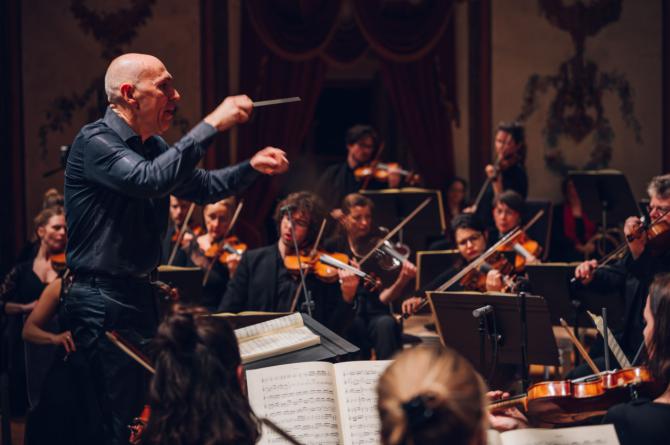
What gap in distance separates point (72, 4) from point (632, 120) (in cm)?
480

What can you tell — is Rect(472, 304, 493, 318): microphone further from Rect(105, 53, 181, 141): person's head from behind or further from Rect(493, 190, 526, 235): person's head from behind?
Rect(493, 190, 526, 235): person's head from behind

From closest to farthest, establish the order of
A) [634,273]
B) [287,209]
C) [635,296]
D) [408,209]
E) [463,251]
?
[635,296], [634,273], [287,209], [463,251], [408,209]

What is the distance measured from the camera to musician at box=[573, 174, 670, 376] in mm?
3938

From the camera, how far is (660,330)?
2301 mm

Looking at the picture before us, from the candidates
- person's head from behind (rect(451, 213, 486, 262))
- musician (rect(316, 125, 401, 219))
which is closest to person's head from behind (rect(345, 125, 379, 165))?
musician (rect(316, 125, 401, 219))

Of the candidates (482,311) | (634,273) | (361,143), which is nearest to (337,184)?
(361,143)

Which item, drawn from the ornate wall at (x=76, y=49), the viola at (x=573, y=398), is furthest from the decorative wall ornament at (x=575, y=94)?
the viola at (x=573, y=398)

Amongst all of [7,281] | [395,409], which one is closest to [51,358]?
[7,281]

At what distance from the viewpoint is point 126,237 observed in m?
2.54

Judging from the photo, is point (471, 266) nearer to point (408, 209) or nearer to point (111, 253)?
point (408, 209)

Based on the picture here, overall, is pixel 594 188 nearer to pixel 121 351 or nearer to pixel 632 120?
pixel 632 120

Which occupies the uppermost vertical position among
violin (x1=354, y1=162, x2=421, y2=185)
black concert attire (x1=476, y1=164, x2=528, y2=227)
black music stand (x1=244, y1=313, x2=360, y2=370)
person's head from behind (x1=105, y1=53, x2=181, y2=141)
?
person's head from behind (x1=105, y1=53, x2=181, y2=141)

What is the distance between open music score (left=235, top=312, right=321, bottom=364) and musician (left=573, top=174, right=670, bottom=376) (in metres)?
1.56

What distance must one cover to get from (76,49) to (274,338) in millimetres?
5662
